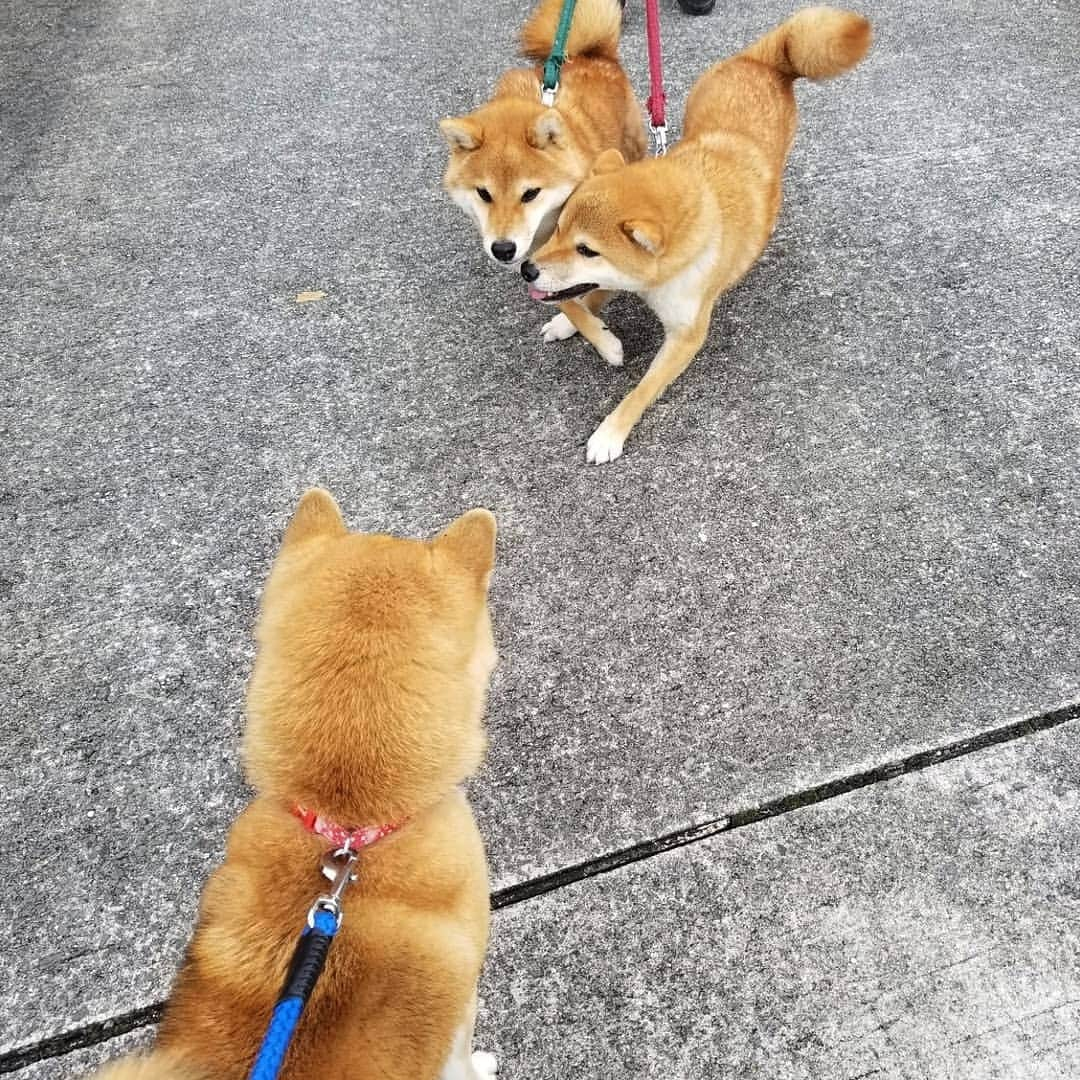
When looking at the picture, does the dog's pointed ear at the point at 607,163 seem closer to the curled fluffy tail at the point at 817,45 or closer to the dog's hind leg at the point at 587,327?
the dog's hind leg at the point at 587,327

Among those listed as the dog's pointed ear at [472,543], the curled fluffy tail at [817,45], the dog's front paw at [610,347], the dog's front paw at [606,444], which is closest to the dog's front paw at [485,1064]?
the dog's pointed ear at [472,543]

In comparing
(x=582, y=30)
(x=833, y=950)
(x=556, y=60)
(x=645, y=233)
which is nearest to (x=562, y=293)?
(x=645, y=233)

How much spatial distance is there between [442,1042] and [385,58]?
4.97 m

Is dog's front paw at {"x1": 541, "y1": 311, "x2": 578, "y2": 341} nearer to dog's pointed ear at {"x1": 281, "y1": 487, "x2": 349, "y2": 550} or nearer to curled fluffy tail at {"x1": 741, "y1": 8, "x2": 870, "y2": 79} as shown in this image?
curled fluffy tail at {"x1": 741, "y1": 8, "x2": 870, "y2": 79}

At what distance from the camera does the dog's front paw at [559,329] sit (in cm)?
330

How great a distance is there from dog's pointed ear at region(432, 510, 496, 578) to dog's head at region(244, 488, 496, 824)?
0.22ft

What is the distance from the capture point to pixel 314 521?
5.65ft

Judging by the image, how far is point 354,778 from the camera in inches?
54.5

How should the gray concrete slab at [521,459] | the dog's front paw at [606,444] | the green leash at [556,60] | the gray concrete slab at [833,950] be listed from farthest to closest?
the green leash at [556,60], the dog's front paw at [606,444], the gray concrete slab at [521,459], the gray concrete slab at [833,950]

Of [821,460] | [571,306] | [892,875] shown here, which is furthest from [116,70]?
[892,875]

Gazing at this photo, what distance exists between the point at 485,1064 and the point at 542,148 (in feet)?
9.17

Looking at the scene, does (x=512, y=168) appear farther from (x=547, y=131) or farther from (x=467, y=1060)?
(x=467, y=1060)

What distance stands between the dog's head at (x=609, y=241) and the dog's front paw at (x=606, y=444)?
1.56 feet

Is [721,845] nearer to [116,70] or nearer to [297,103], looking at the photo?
[297,103]
